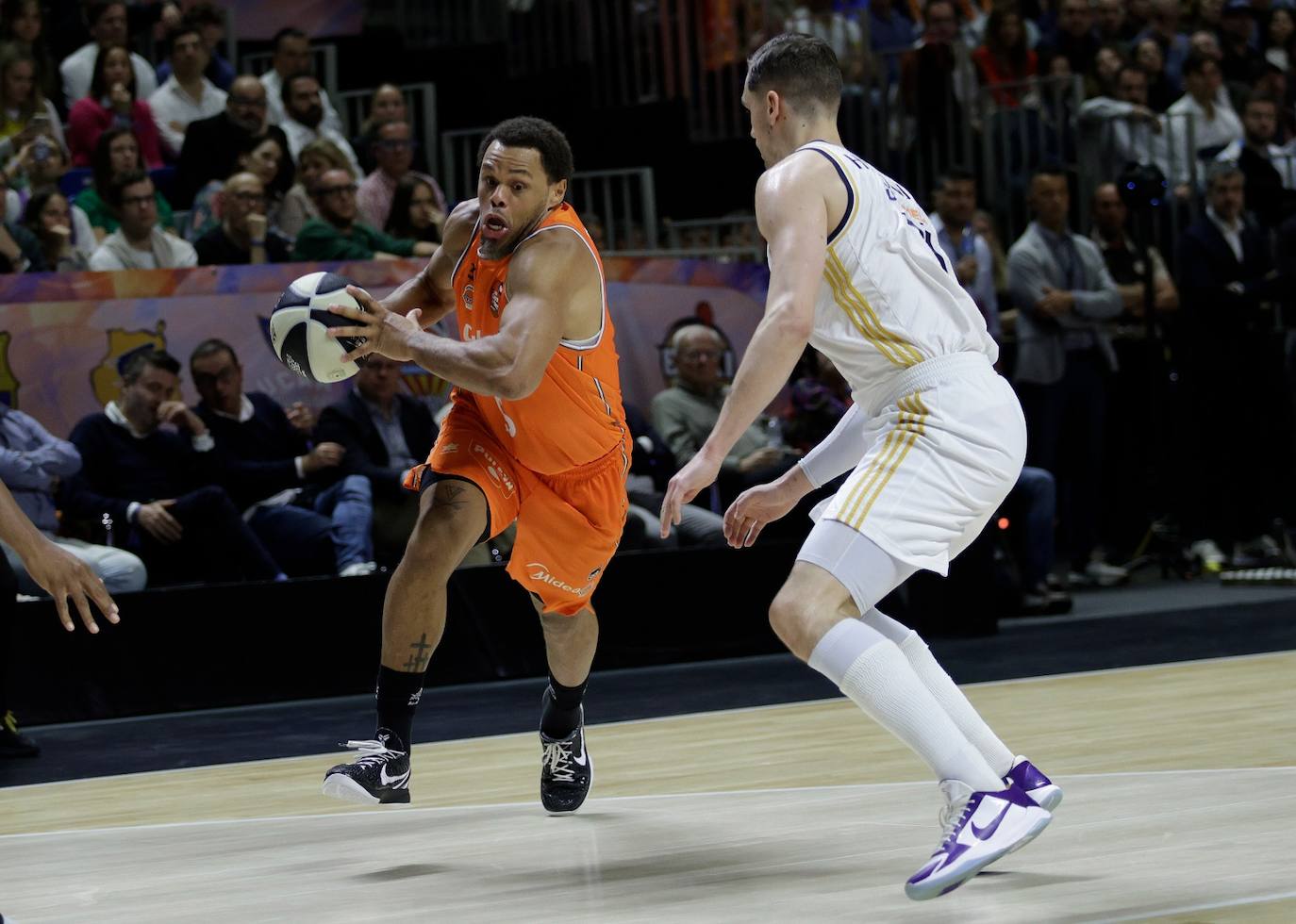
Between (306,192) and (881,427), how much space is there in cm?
583

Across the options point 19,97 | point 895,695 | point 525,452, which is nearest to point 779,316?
point 895,695

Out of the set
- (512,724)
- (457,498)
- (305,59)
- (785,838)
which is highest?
(305,59)

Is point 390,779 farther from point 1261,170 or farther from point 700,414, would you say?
point 1261,170

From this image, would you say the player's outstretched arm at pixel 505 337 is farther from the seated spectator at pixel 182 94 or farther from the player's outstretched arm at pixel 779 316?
the seated spectator at pixel 182 94

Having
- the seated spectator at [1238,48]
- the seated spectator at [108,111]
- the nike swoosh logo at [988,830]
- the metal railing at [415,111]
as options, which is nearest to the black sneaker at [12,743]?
the nike swoosh logo at [988,830]

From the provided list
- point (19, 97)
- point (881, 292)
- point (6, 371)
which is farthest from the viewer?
point (19, 97)

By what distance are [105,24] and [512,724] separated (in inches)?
205

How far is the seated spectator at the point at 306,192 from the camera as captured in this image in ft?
29.4

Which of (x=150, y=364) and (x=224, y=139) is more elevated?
(x=224, y=139)

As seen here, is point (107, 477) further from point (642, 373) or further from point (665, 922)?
point (665, 922)

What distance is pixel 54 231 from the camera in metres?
8.07

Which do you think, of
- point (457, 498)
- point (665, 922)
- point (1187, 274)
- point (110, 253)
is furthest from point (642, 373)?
point (665, 922)

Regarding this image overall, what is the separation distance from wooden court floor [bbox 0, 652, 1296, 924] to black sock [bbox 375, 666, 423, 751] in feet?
0.85

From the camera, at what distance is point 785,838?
4.17 metres
